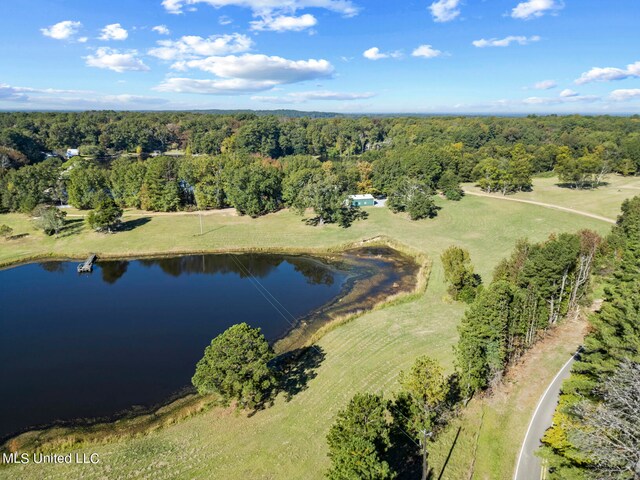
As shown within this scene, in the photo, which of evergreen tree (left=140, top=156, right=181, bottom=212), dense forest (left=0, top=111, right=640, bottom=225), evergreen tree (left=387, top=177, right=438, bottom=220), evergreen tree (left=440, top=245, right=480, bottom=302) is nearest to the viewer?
evergreen tree (left=440, top=245, right=480, bottom=302)

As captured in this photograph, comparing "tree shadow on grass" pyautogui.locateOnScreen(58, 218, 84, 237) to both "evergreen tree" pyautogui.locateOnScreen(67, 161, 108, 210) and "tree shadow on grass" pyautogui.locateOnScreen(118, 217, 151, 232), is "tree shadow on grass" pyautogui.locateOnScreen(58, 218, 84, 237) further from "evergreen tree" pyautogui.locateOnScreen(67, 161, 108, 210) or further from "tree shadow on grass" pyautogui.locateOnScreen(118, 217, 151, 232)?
"tree shadow on grass" pyautogui.locateOnScreen(118, 217, 151, 232)

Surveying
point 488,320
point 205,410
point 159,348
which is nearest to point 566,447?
point 488,320

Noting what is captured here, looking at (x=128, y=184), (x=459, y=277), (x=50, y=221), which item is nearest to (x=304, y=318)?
(x=459, y=277)

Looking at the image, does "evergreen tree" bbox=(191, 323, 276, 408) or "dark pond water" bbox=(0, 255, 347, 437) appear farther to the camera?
"dark pond water" bbox=(0, 255, 347, 437)

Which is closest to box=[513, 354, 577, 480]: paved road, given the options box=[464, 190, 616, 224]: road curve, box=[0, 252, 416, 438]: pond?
box=[0, 252, 416, 438]: pond

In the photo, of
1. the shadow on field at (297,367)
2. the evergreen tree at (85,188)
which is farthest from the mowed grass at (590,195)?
the evergreen tree at (85,188)

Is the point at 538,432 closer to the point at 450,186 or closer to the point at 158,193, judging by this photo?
the point at 450,186

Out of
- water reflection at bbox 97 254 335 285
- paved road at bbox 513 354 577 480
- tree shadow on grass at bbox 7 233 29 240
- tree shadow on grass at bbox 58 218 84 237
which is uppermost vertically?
tree shadow on grass at bbox 58 218 84 237
